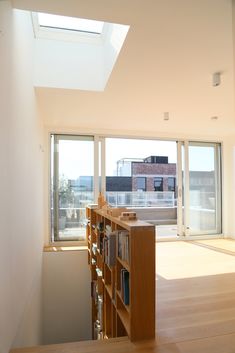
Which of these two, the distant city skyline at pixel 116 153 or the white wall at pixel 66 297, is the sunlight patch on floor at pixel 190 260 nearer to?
the white wall at pixel 66 297

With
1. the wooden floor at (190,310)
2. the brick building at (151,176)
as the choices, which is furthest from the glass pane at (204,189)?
the brick building at (151,176)

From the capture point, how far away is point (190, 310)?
2516mm

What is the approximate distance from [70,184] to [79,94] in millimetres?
2278

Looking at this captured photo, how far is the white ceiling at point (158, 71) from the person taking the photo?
6.12 ft

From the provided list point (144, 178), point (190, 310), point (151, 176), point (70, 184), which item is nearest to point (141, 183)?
point (144, 178)

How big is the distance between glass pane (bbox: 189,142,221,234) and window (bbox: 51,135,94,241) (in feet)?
7.39

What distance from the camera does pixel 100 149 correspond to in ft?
18.0

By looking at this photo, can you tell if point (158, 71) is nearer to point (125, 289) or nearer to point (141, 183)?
point (125, 289)

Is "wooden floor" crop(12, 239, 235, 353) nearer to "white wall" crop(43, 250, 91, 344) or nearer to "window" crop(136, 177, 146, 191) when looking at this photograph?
"white wall" crop(43, 250, 91, 344)

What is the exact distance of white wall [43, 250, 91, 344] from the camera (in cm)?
473

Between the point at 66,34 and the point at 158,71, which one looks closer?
the point at 158,71

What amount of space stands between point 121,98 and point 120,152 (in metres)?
2.44

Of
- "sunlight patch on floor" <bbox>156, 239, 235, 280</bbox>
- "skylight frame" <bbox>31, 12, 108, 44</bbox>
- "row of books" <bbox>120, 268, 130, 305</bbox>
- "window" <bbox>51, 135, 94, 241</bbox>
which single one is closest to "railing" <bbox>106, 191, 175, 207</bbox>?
"window" <bbox>51, 135, 94, 241</bbox>

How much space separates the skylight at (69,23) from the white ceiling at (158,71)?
67cm
